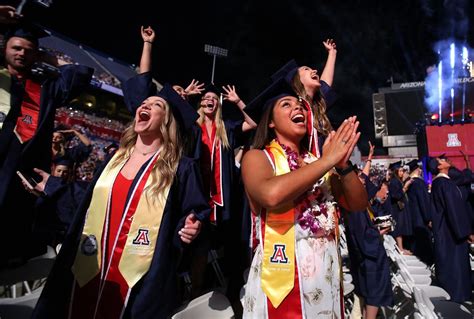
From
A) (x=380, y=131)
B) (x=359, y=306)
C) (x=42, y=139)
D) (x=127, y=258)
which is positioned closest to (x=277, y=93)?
(x=127, y=258)

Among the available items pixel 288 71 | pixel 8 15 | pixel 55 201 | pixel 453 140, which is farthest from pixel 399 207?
pixel 453 140

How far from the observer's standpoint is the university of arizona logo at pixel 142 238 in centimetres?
179

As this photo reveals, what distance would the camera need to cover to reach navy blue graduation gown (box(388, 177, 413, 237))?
848 centimetres

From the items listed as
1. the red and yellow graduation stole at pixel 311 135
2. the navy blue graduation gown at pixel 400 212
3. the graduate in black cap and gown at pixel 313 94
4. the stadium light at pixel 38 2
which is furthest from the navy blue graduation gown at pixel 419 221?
the stadium light at pixel 38 2

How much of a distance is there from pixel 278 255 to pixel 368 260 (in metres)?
2.58

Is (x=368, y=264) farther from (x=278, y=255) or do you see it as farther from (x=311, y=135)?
(x=278, y=255)

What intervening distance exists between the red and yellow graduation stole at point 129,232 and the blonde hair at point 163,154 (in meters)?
0.03

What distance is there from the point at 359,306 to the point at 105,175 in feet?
11.8

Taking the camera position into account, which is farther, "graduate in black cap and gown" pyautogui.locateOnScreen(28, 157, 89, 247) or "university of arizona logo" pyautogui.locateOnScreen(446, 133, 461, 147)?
"university of arizona logo" pyautogui.locateOnScreen(446, 133, 461, 147)

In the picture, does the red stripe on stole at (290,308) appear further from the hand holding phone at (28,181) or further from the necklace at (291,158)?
the hand holding phone at (28,181)

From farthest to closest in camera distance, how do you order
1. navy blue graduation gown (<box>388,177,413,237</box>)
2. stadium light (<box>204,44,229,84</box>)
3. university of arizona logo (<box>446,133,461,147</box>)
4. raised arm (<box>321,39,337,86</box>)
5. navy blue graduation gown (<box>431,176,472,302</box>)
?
1. university of arizona logo (<box>446,133,461,147</box>)
2. stadium light (<box>204,44,229,84</box>)
3. navy blue graduation gown (<box>388,177,413,237</box>)
4. navy blue graduation gown (<box>431,176,472,302</box>)
5. raised arm (<box>321,39,337,86</box>)

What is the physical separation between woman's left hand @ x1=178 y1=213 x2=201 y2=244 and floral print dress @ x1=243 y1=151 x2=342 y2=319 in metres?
0.37

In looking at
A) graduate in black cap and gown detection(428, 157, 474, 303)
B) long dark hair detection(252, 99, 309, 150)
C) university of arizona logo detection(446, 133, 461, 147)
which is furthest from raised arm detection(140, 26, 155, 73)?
university of arizona logo detection(446, 133, 461, 147)

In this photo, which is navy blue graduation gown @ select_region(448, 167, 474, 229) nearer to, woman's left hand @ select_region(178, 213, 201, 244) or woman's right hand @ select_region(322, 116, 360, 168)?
woman's right hand @ select_region(322, 116, 360, 168)
